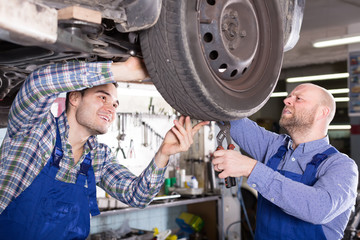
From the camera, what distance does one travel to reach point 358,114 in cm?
611

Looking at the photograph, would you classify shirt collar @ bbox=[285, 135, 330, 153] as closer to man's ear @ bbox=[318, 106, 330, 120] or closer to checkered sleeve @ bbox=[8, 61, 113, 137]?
man's ear @ bbox=[318, 106, 330, 120]

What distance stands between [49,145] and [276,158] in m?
1.14

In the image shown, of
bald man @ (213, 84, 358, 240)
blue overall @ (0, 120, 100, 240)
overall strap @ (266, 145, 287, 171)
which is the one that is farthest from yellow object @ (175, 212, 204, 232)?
blue overall @ (0, 120, 100, 240)

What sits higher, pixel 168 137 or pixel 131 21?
pixel 131 21

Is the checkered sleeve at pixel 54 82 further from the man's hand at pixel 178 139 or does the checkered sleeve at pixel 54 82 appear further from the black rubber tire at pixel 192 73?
the man's hand at pixel 178 139

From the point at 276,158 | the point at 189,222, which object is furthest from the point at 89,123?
the point at 189,222

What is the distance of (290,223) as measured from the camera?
6.31 feet

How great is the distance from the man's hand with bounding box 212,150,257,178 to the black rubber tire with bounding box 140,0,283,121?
0.94 feet

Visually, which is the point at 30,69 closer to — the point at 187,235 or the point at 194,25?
the point at 194,25

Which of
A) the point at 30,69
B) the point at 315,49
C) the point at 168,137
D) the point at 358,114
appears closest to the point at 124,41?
the point at 30,69

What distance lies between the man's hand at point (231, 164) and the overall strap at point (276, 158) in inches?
16.6

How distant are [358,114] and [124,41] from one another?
5.51 meters

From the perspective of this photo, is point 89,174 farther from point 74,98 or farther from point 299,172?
point 299,172

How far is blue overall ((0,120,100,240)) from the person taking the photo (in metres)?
1.59
